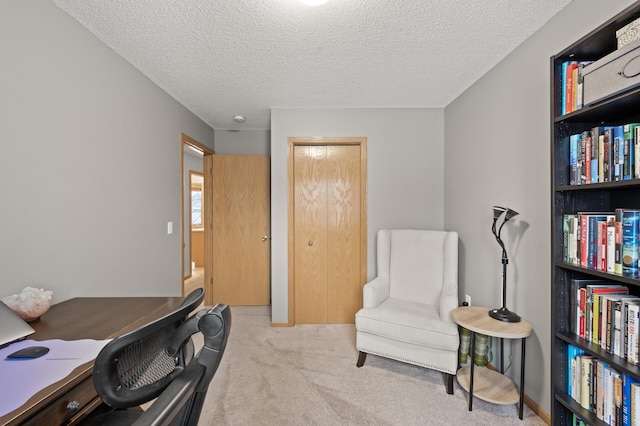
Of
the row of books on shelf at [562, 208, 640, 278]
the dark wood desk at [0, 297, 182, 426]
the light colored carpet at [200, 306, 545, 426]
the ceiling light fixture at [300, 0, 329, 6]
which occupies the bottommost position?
the light colored carpet at [200, 306, 545, 426]

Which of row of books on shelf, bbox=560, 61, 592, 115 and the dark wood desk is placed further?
row of books on shelf, bbox=560, 61, 592, 115

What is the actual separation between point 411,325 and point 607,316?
1.13 metres

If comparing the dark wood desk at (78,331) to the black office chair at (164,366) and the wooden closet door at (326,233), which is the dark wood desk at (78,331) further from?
the wooden closet door at (326,233)

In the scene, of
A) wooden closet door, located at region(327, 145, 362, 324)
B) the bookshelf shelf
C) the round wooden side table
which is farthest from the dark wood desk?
wooden closet door, located at region(327, 145, 362, 324)

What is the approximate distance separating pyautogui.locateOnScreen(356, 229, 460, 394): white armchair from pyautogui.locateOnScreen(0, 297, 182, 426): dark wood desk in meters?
1.52

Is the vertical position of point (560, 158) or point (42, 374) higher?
point (560, 158)

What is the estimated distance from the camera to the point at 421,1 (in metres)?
1.53

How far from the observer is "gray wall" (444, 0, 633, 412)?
1704 mm

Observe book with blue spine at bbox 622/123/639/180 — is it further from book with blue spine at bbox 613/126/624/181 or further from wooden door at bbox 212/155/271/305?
wooden door at bbox 212/155/271/305

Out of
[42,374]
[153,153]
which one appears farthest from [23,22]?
[42,374]

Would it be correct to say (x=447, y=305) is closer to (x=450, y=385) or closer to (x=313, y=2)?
(x=450, y=385)

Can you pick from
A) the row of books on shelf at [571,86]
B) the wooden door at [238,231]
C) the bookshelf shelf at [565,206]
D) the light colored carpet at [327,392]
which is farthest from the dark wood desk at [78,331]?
the wooden door at [238,231]

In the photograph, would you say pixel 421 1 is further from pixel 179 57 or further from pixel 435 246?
pixel 435 246

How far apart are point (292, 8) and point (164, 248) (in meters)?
2.29
